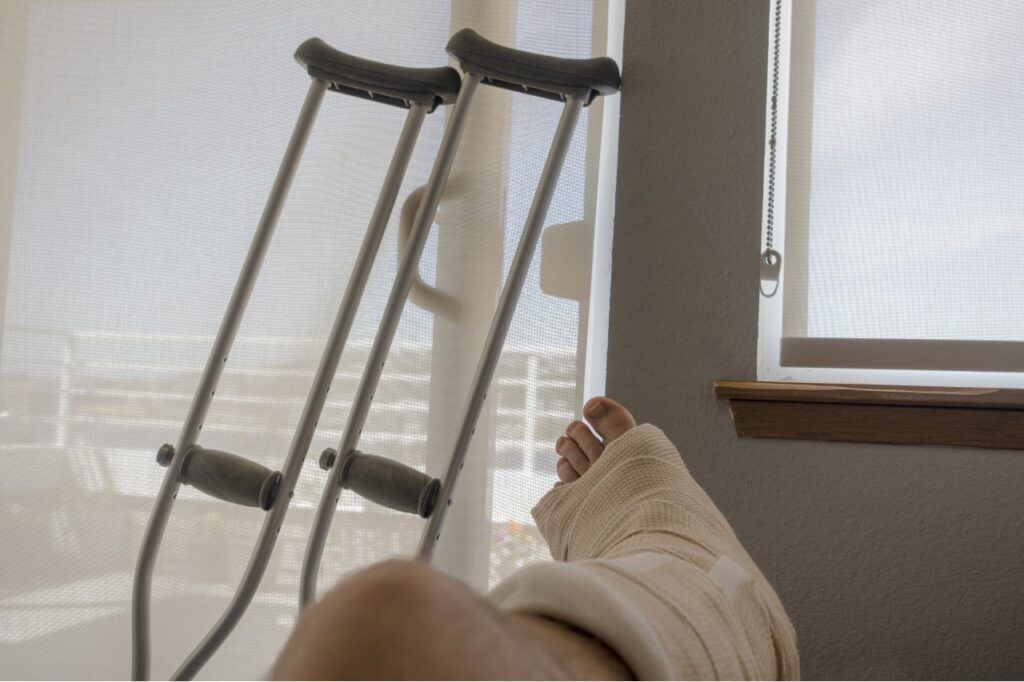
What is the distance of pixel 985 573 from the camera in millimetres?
1026

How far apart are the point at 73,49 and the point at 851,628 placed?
1.24 metres

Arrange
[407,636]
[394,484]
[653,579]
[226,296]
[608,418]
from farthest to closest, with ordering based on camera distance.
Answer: [226,296], [608,418], [394,484], [653,579], [407,636]

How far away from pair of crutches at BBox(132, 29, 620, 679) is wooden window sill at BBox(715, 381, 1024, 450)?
13.1 inches

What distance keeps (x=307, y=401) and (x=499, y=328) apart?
0.22 meters

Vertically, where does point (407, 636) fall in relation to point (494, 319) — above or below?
below

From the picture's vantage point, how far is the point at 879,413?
1.06 meters

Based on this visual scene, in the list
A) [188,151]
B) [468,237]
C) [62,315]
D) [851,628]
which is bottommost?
[851,628]

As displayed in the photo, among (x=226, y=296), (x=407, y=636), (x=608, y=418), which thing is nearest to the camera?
(x=407, y=636)

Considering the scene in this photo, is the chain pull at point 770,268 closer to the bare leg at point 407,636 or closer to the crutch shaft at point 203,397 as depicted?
the crutch shaft at point 203,397

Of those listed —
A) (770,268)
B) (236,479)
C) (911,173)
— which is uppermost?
(911,173)

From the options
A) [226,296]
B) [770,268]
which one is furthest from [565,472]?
[226,296]

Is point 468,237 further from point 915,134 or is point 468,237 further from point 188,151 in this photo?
point 915,134

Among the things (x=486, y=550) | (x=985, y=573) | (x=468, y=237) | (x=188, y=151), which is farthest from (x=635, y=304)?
(x=188, y=151)

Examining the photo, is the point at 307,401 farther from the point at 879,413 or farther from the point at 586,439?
the point at 879,413
